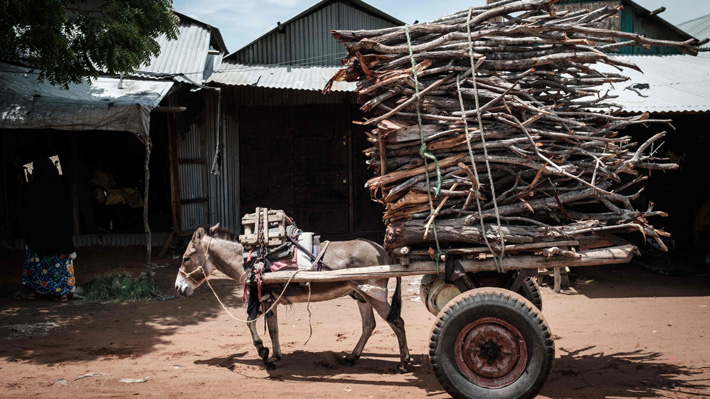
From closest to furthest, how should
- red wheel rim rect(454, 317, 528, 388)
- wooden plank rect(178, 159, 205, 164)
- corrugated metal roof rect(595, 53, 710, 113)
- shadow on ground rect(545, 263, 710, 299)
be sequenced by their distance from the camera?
red wheel rim rect(454, 317, 528, 388), shadow on ground rect(545, 263, 710, 299), corrugated metal roof rect(595, 53, 710, 113), wooden plank rect(178, 159, 205, 164)

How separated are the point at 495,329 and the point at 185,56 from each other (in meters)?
10.4

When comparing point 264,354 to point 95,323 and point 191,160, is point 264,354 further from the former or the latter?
point 191,160

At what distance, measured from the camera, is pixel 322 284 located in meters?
5.29

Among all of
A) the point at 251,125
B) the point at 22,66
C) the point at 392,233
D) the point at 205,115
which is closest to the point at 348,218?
the point at 251,125

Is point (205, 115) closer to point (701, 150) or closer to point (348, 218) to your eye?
point (348, 218)

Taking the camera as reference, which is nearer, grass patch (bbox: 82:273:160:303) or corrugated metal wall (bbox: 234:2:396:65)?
grass patch (bbox: 82:273:160:303)

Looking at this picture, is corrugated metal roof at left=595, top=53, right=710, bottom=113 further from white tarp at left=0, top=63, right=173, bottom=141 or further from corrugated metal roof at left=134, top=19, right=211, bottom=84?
corrugated metal roof at left=134, top=19, right=211, bottom=84

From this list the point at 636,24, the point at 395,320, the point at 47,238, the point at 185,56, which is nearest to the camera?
the point at 395,320

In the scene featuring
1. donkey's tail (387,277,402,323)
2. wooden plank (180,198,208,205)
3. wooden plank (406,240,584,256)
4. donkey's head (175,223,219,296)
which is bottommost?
donkey's tail (387,277,402,323)

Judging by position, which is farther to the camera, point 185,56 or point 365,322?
point 185,56

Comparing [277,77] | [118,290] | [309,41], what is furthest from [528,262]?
[309,41]

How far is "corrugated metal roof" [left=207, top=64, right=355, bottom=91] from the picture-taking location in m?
10.4

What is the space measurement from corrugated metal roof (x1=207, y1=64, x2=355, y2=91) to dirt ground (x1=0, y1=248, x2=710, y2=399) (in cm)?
405

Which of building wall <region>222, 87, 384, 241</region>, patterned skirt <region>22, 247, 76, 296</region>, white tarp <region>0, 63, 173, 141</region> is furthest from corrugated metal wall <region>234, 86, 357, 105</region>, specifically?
patterned skirt <region>22, 247, 76, 296</region>
